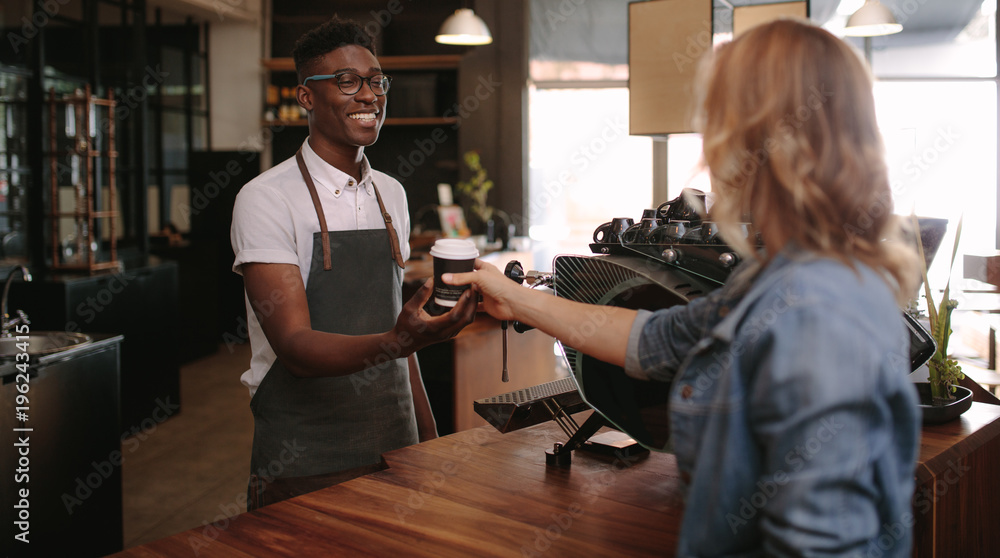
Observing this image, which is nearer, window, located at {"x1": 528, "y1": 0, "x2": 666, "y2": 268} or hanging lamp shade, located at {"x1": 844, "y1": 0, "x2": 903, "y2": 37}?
hanging lamp shade, located at {"x1": 844, "y1": 0, "x2": 903, "y2": 37}

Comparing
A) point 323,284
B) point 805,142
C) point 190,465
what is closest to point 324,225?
point 323,284

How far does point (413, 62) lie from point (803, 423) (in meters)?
7.13

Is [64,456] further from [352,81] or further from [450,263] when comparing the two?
[450,263]

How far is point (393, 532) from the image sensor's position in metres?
1.28

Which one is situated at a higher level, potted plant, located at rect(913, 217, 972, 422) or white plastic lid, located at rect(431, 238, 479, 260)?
white plastic lid, located at rect(431, 238, 479, 260)

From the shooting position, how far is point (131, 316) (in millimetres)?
4855

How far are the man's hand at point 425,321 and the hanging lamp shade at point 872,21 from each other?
181 inches

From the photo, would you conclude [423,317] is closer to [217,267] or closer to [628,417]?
[628,417]

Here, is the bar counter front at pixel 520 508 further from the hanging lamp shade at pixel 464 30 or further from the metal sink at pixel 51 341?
the hanging lamp shade at pixel 464 30

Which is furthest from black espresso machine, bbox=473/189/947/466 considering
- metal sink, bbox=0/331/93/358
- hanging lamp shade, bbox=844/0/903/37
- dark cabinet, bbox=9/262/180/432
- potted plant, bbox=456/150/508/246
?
potted plant, bbox=456/150/508/246

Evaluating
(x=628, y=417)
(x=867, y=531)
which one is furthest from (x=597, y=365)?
(x=867, y=531)

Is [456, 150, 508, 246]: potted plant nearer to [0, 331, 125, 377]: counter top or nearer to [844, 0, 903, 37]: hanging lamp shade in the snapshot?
[844, 0, 903, 37]: hanging lamp shade

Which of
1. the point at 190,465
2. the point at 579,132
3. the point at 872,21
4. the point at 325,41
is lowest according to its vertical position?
the point at 190,465

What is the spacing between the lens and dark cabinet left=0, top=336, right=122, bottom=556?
2.54m
